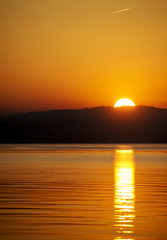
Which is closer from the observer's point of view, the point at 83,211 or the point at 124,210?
the point at 83,211

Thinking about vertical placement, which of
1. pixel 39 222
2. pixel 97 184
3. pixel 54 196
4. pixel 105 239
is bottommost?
pixel 105 239

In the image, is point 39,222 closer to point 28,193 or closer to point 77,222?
point 77,222

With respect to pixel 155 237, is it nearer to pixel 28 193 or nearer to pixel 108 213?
pixel 108 213

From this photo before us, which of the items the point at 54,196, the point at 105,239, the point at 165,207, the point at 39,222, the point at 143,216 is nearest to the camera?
the point at 105,239

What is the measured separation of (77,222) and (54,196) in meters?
5.64

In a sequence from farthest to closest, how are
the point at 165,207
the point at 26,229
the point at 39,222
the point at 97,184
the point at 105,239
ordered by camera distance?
the point at 97,184 < the point at 165,207 < the point at 39,222 < the point at 26,229 < the point at 105,239

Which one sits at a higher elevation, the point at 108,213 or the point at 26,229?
the point at 108,213

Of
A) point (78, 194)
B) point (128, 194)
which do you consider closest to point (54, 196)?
point (78, 194)

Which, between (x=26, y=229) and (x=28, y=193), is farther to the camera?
(x=28, y=193)

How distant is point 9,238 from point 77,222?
2.50 metres

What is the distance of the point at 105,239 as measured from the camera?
1158 cm

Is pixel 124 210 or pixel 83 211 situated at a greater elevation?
pixel 124 210

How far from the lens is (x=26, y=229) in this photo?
41.6ft

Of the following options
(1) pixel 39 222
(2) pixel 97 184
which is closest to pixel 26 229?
(1) pixel 39 222
